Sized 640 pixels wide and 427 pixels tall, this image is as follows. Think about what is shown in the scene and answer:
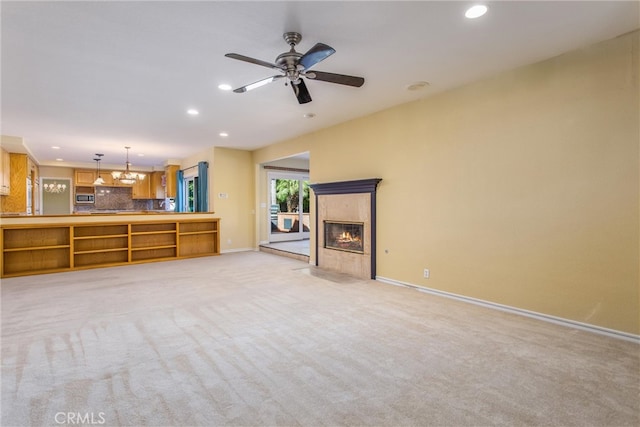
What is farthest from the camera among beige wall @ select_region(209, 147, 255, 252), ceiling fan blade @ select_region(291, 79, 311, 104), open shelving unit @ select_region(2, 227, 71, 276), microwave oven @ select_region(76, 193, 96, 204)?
microwave oven @ select_region(76, 193, 96, 204)

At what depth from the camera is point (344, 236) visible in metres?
5.62

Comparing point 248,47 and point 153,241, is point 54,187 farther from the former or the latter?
point 248,47

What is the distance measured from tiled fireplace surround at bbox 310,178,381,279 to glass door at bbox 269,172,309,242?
3234 mm

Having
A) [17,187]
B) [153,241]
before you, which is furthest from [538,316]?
[17,187]

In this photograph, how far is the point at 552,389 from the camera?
2047 mm

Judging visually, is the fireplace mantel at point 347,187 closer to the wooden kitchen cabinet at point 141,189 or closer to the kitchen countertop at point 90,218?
the kitchen countertop at point 90,218

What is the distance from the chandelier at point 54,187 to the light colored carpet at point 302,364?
7.38 metres

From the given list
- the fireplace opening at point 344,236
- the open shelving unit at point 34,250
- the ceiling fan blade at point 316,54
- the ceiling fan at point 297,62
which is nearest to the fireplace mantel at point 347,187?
the fireplace opening at point 344,236

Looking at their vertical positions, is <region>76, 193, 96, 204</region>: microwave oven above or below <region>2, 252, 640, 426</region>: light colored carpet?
above

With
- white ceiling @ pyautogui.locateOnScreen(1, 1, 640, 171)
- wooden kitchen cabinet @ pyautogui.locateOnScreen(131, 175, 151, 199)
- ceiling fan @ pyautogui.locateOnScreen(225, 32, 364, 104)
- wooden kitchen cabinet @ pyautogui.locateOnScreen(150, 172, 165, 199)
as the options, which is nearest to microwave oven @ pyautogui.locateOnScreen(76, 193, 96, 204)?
wooden kitchen cabinet @ pyautogui.locateOnScreen(131, 175, 151, 199)

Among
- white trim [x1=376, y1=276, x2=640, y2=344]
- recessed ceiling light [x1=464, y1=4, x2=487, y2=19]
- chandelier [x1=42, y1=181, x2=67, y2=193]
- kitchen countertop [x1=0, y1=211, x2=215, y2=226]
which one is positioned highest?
recessed ceiling light [x1=464, y1=4, x2=487, y2=19]

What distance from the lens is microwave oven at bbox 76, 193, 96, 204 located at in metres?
10.2

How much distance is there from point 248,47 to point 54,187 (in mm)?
10350

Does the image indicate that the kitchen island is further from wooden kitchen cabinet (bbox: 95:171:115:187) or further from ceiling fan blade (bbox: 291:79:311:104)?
ceiling fan blade (bbox: 291:79:311:104)
